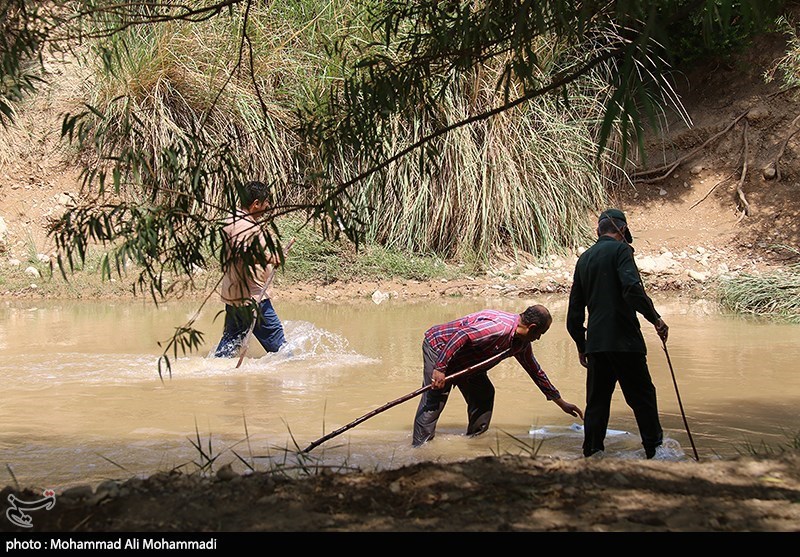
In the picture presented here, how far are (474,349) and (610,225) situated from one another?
3.58 ft

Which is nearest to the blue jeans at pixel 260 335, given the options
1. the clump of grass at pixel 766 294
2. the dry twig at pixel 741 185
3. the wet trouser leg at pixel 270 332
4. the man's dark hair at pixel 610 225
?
the wet trouser leg at pixel 270 332

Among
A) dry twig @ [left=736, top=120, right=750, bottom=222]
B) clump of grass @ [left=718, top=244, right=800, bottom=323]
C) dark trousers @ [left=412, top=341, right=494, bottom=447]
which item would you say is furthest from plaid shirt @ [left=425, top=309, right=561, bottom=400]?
dry twig @ [left=736, top=120, right=750, bottom=222]

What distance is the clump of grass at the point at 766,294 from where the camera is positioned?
33.1 ft

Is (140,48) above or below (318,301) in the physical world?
above

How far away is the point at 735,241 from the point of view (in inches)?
524

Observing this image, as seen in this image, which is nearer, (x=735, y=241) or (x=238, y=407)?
(x=238, y=407)

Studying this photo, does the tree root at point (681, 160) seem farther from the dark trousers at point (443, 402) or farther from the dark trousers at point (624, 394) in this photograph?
the dark trousers at point (624, 394)

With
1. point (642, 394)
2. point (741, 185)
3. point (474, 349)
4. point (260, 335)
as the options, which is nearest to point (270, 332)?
point (260, 335)

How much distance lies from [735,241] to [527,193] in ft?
10.2

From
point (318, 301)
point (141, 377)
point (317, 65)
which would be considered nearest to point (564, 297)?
point (318, 301)

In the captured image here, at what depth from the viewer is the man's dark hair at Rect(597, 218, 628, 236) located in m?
5.48

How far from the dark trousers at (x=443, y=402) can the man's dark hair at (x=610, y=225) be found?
1167mm

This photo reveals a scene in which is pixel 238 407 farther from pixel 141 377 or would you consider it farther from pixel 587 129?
pixel 587 129

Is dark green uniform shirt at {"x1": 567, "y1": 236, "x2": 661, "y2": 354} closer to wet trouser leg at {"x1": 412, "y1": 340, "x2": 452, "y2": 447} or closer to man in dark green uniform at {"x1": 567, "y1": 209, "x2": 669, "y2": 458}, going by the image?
man in dark green uniform at {"x1": 567, "y1": 209, "x2": 669, "y2": 458}
